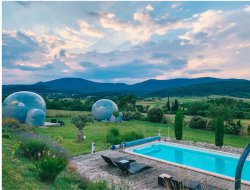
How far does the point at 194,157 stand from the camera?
1377cm

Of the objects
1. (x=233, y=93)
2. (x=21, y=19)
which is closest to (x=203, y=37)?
(x=21, y=19)

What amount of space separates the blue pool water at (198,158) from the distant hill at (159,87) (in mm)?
28965

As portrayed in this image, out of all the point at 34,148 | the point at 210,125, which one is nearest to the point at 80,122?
the point at 34,148

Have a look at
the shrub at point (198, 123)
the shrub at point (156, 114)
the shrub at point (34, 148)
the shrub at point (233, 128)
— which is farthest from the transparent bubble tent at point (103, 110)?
the shrub at point (34, 148)

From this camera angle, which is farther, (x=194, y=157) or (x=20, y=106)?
(x=20, y=106)

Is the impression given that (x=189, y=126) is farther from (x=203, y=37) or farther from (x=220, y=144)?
Result: (x=203, y=37)

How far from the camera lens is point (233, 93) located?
138ft

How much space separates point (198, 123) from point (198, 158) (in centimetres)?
979

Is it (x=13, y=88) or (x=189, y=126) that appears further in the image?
(x=13, y=88)

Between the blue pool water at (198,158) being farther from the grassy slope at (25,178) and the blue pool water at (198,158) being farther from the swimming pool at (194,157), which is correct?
the grassy slope at (25,178)

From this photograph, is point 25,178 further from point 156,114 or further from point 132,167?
point 156,114

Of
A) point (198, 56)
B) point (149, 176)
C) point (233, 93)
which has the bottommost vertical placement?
point (149, 176)

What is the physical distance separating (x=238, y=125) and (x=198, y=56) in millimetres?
6788

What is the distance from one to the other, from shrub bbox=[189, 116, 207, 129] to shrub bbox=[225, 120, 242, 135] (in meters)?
2.02
